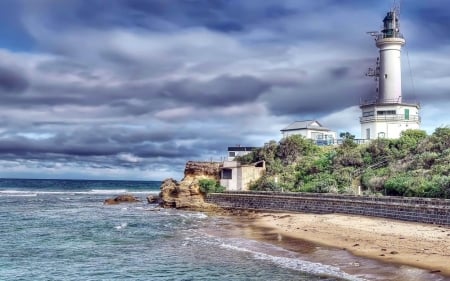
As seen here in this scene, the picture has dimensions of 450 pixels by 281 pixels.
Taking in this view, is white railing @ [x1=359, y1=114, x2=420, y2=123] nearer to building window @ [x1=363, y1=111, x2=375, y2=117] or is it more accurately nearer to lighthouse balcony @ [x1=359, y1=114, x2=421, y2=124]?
lighthouse balcony @ [x1=359, y1=114, x2=421, y2=124]

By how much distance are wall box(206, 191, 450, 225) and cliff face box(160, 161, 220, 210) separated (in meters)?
1.49

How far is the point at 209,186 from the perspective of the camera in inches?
1939

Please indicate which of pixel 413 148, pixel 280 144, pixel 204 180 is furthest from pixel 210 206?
pixel 413 148

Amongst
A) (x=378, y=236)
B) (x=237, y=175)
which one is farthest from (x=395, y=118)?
(x=378, y=236)

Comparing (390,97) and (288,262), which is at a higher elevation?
(390,97)

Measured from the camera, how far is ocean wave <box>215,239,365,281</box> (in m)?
17.4

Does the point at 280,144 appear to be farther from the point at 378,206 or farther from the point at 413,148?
the point at 378,206

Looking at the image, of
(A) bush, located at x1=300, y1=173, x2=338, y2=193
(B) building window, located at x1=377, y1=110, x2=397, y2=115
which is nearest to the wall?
(A) bush, located at x1=300, y1=173, x2=338, y2=193

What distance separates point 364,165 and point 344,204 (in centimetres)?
1189

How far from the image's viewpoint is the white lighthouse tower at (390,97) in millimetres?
50938

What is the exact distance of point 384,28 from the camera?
52.2 m

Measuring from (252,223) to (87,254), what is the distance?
13.2 metres

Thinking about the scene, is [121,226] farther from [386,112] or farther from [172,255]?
[386,112]

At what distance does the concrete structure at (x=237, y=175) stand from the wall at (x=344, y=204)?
2.56 metres
